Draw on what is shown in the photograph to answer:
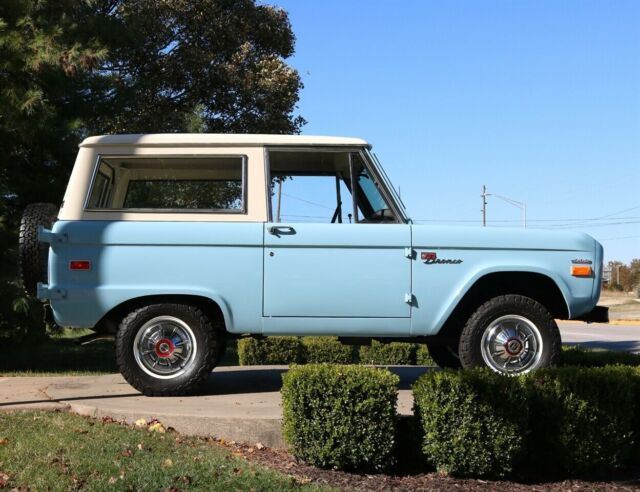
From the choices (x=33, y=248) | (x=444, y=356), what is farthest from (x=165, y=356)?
(x=444, y=356)

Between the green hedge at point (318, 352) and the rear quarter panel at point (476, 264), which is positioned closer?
the rear quarter panel at point (476, 264)

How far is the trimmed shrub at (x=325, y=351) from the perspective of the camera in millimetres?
10617

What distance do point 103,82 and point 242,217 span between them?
230 inches

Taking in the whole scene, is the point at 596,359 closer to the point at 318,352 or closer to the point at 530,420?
the point at 530,420

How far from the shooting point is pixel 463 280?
6.18 m

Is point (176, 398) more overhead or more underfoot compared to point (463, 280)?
more underfoot

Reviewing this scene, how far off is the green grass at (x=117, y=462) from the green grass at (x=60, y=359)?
2.82 m

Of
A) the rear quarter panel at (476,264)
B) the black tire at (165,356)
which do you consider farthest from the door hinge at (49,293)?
the rear quarter panel at (476,264)

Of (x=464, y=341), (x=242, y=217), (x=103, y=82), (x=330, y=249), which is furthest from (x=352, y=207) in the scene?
(x=103, y=82)

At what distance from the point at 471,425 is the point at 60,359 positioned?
29.3 ft

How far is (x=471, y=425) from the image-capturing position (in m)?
4.95

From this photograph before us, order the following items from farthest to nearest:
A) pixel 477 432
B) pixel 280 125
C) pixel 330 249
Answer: pixel 280 125
pixel 330 249
pixel 477 432

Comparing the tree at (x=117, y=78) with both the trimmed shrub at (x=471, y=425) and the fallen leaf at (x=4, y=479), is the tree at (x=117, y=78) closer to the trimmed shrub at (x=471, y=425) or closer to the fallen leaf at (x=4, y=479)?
the fallen leaf at (x=4, y=479)

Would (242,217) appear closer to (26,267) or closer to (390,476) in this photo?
(26,267)
